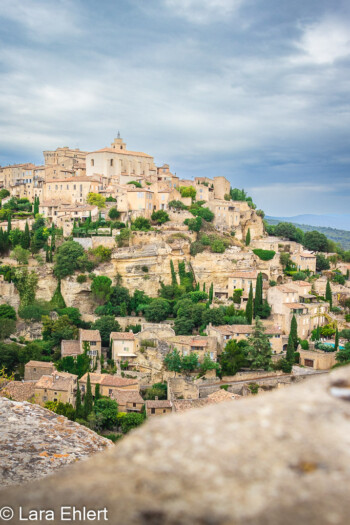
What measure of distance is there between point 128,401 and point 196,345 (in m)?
6.23

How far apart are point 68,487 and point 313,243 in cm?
5462

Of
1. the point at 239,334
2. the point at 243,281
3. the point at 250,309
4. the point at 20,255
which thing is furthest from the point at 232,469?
the point at 20,255

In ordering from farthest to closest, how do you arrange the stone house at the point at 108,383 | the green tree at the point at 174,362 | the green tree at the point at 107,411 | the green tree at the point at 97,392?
the green tree at the point at 174,362 < the stone house at the point at 108,383 < the green tree at the point at 97,392 < the green tree at the point at 107,411

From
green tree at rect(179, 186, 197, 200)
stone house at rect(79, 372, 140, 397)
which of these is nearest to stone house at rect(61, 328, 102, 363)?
stone house at rect(79, 372, 140, 397)

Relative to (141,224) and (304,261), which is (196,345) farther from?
(304,261)

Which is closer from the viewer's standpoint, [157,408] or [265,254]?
[157,408]

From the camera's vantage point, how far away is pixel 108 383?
101ft

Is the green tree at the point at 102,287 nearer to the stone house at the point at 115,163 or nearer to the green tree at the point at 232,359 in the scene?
the green tree at the point at 232,359

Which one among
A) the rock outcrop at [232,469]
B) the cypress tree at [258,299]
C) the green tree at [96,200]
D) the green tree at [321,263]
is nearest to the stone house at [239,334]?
the cypress tree at [258,299]

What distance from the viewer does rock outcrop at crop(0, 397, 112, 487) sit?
5133mm

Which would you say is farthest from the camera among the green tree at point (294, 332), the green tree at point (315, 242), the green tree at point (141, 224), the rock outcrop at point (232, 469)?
the green tree at point (315, 242)

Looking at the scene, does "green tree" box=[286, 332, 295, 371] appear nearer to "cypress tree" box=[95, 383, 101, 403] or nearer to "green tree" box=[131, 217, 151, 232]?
"cypress tree" box=[95, 383, 101, 403]

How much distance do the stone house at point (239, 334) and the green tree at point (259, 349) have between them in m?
1.21

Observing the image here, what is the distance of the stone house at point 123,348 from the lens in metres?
34.2
